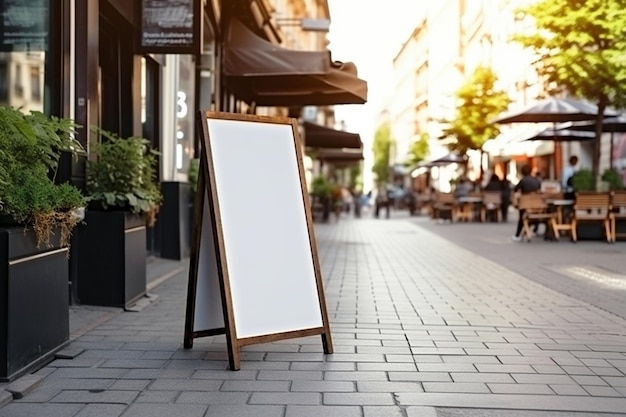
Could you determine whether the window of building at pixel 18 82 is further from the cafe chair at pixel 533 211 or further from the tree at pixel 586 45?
the tree at pixel 586 45

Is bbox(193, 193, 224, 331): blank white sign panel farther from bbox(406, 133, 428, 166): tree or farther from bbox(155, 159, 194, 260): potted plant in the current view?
bbox(406, 133, 428, 166): tree

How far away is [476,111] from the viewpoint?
3619cm

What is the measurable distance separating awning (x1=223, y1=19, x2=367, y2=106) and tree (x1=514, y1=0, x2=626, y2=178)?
16.5 feet

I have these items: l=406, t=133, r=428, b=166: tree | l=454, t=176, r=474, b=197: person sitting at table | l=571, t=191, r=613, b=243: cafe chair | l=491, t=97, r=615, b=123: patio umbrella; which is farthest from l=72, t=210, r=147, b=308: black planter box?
l=406, t=133, r=428, b=166: tree

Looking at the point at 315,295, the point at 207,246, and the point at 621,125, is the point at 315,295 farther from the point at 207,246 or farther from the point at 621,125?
the point at 621,125

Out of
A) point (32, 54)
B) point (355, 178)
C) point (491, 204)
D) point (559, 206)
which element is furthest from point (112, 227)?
point (355, 178)

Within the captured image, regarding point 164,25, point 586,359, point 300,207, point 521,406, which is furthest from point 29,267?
point 164,25

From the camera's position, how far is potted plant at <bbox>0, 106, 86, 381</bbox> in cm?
454

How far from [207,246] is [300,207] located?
66cm

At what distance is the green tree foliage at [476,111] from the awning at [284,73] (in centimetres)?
2018

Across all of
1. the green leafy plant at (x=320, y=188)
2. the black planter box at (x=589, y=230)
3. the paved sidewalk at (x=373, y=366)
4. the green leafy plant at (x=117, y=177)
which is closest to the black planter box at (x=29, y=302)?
the paved sidewalk at (x=373, y=366)

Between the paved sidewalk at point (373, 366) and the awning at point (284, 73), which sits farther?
the awning at point (284, 73)

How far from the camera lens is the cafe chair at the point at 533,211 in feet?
55.0

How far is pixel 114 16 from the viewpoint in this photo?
9234 mm
